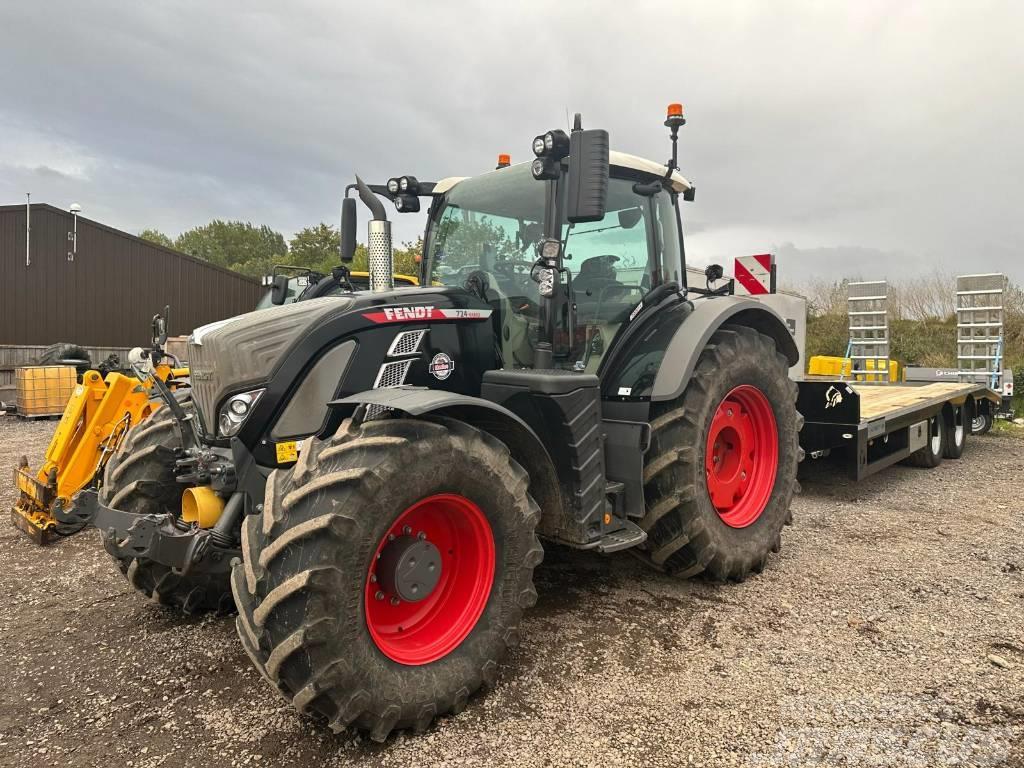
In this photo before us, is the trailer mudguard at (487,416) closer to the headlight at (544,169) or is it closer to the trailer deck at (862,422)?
the headlight at (544,169)

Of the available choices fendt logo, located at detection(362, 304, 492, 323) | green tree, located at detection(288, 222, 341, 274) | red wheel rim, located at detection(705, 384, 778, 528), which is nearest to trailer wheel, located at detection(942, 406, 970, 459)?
red wheel rim, located at detection(705, 384, 778, 528)

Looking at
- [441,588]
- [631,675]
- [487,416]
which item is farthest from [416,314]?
[631,675]

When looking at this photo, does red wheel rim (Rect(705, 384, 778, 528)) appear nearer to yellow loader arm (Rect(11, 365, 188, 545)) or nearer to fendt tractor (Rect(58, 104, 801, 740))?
fendt tractor (Rect(58, 104, 801, 740))

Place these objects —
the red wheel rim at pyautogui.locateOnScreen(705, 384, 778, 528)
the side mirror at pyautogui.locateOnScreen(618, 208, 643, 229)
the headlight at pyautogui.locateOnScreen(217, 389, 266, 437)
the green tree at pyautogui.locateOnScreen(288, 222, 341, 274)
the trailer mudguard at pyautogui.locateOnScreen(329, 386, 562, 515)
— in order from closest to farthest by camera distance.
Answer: the trailer mudguard at pyautogui.locateOnScreen(329, 386, 562, 515), the headlight at pyautogui.locateOnScreen(217, 389, 266, 437), the side mirror at pyautogui.locateOnScreen(618, 208, 643, 229), the red wheel rim at pyautogui.locateOnScreen(705, 384, 778, 528), the green tree at pyautogui.locateOnScreen(288, 222, 341, 274)

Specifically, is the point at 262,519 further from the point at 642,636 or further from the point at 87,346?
the point at 87,346

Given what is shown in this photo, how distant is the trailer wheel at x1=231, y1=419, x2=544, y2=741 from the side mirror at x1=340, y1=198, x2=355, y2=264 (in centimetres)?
147

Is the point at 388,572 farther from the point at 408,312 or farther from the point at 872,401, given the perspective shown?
the point at 872,401

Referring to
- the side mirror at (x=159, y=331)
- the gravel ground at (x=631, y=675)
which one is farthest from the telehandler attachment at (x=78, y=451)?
the side mirror at (x=159, y=331)

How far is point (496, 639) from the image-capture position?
2783 millimetres

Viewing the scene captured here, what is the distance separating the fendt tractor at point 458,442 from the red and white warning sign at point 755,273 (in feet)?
11.6

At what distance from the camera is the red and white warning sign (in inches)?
313

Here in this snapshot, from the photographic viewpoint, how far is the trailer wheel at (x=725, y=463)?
371cm

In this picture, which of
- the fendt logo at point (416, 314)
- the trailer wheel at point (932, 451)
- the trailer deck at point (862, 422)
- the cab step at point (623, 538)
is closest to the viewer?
the fendt logo at point (416, 314)

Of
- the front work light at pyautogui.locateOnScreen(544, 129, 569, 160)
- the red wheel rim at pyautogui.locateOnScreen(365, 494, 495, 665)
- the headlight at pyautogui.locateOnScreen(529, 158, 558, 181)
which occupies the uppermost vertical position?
the front work light at pyautogui.locateOnScreen(544, 129, 569, 160)
